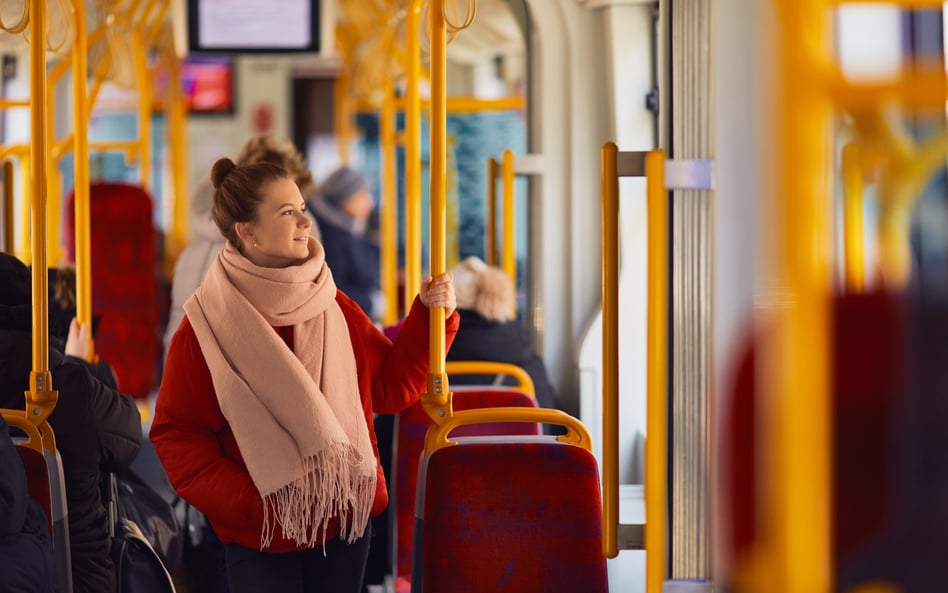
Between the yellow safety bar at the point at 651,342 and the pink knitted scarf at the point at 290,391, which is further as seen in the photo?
the pink knitted scarf at the point at 290,391

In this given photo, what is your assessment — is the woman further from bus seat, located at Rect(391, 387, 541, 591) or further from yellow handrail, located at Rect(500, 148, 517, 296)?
yellow handrail, located at Rect(500, 148, 517, 296)

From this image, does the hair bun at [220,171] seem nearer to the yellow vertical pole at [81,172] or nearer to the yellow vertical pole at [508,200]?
the yellow vertical pole at [81,172]

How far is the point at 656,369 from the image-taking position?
2.66 metres

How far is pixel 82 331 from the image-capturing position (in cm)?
404

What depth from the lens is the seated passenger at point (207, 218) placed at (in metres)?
4.50

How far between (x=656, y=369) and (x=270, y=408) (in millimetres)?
846

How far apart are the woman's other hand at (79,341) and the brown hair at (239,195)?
119 centimetres

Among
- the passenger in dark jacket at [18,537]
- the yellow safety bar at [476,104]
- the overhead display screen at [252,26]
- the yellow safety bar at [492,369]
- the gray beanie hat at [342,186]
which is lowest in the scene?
the passenger in dark jacket at [18,537]

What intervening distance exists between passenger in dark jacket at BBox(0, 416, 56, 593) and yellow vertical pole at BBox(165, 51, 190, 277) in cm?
657

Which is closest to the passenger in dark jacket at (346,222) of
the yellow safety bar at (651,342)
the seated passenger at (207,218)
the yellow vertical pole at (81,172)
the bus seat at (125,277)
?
the bus seat at (125,277)

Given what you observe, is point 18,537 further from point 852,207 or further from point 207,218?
point 207,218

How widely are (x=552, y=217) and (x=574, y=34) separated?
2.64ft

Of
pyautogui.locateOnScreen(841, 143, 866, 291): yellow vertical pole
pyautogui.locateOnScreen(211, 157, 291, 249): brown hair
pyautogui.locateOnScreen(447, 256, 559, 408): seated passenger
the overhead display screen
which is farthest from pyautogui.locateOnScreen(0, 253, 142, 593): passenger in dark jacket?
the overhead display screen

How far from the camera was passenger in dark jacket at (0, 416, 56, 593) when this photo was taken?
106 inches
